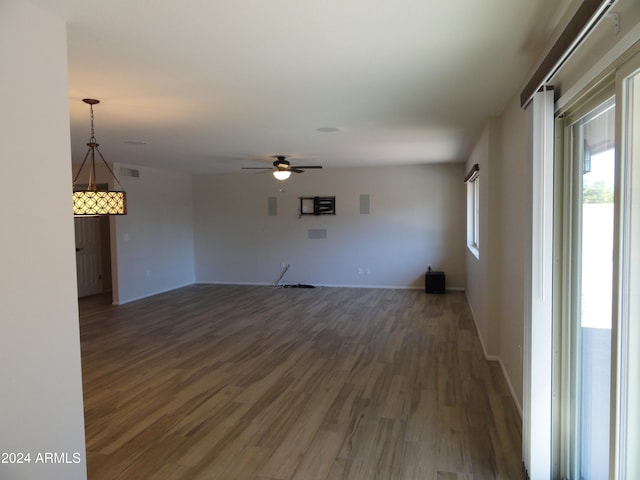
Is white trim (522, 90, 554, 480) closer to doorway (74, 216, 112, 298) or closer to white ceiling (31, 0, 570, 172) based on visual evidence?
white ceiling (31, 0, 570, 172)

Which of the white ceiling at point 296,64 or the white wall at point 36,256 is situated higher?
the white ceiling at point 296,64

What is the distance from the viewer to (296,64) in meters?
2.54

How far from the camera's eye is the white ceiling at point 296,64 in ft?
6.18

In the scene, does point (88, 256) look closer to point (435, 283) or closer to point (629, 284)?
point (435, 283)

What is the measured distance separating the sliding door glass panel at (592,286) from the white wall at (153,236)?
22.3 feet

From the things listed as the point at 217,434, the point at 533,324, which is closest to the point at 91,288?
the point at 217,434

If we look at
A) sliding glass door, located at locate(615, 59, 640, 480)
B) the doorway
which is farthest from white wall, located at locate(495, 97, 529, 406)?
the doorway

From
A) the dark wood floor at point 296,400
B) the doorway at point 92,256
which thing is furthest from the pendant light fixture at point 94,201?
the doorway at point 92,256

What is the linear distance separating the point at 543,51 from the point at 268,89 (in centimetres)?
178

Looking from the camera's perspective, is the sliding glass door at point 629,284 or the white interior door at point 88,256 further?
the white interior door at point 88,256

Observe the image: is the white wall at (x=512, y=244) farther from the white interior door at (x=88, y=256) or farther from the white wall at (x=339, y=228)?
the white interior door at (x=88, y=256)

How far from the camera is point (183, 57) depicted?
2404mm

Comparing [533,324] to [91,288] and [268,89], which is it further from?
[91,288]

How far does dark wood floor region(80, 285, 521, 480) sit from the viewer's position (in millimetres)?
2434
